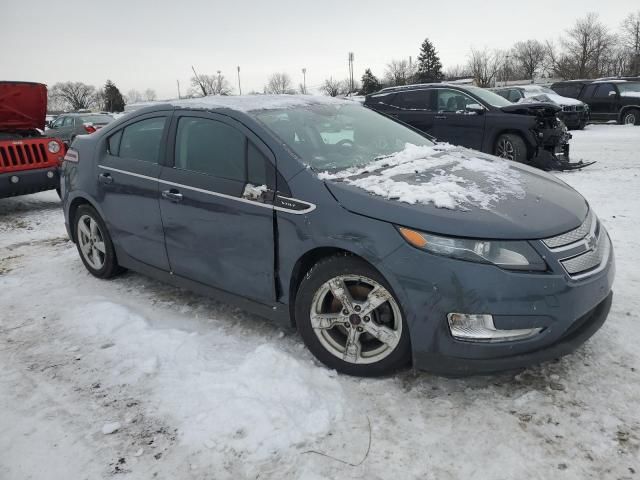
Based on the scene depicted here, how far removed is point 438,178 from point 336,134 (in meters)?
0.88

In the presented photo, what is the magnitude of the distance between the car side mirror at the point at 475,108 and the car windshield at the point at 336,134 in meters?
5.44

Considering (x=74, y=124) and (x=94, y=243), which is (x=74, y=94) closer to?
(x=74, y=124)

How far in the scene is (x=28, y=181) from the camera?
23.7 feet

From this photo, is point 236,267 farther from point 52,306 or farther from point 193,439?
point 52,306

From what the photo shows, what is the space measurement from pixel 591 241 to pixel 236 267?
Result: 6.71 ft

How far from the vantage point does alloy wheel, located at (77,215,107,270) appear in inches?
173

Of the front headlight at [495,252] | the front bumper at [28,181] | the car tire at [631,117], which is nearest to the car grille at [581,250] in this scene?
the front headlight at [495,252]

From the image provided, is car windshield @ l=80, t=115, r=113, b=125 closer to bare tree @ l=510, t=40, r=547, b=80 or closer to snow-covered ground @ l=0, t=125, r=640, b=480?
snow-covered ground @ l=0, t=125, r=640, b=480

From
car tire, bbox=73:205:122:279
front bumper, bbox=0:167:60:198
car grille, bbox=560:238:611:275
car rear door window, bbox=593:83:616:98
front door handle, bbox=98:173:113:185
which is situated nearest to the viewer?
car grille, bbox=560:238:611:275

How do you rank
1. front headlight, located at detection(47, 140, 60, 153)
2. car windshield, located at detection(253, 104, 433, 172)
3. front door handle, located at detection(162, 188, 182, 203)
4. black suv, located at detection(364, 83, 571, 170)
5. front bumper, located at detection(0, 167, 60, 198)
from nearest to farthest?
car windshield, located at detection(253, 104, 433, 172) → front door handle, located at detection(162, 188, 182, 203) → front bumper, located at detection(0, 167, 60, 198) → front headlight, located at detection(47, 140, 60, 153) → black suv, located at detection(364, 83, 571, 170)

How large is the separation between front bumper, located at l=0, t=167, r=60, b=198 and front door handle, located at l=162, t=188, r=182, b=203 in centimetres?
479

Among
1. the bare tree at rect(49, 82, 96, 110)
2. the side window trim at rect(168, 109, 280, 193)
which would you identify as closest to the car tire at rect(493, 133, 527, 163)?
the side window trim at rect(168, 109, 280, 193)

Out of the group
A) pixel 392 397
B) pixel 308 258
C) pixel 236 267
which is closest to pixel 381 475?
pixel 392 397

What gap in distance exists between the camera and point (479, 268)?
2324 millimetres
